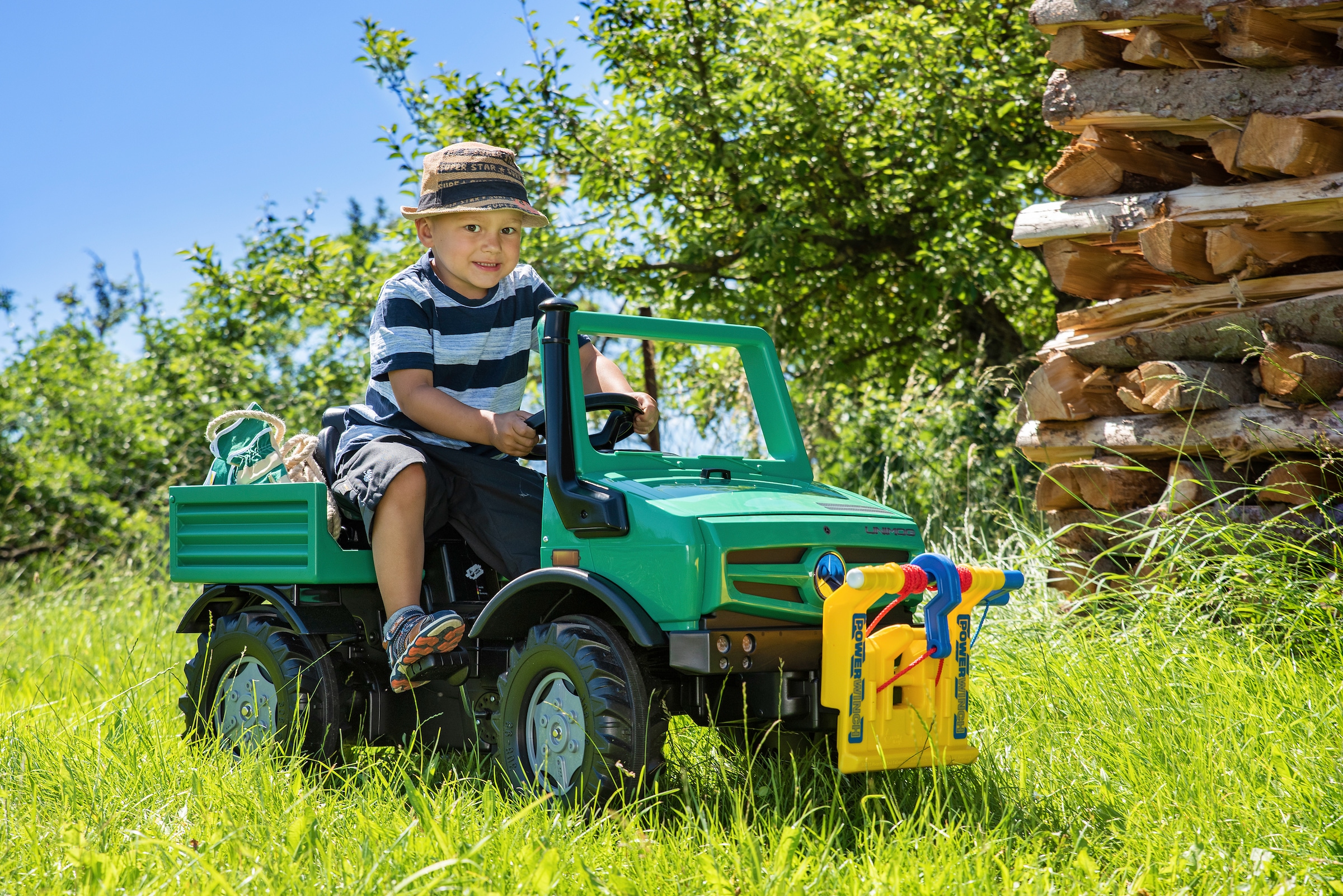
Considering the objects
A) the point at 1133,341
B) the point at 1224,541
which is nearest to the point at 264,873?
the point at 1224,541

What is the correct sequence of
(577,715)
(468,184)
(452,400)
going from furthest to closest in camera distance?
(468,184)
(452,400)
(577,715)

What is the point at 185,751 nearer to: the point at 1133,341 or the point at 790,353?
the point at 1133,341

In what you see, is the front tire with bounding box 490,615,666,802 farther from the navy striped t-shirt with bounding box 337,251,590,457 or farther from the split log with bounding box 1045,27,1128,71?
the split log with bounding box 1045,27,1128,71

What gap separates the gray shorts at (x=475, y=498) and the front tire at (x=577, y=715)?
17.4 inches

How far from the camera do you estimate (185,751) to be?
3.47 metres

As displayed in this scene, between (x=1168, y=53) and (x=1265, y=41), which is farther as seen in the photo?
(x=1168, y=53)

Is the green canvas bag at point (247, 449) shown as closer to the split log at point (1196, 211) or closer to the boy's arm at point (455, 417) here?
the boy's arm at point (455, 417)

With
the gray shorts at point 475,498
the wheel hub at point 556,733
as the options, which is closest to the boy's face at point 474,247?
the gray shorts at point 475,498

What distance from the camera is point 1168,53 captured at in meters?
4.43

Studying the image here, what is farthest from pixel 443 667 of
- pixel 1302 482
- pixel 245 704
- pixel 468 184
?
pixel 1302 482

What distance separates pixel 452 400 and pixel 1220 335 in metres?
2.81

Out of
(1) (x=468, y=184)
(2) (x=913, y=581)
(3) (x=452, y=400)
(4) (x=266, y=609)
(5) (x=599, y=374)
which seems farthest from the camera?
(4) (x=266, y=609)

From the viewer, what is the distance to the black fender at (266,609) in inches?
142

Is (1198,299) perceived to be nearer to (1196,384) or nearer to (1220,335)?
(1220,335)
